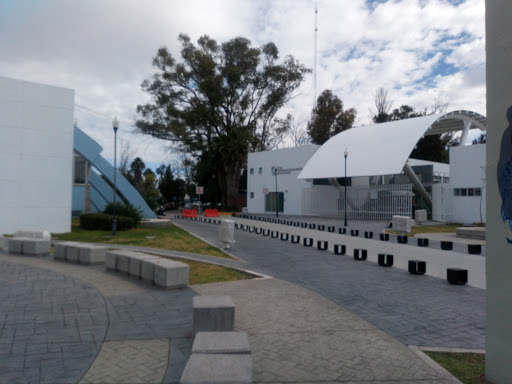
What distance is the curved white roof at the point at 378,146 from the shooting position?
28.7m

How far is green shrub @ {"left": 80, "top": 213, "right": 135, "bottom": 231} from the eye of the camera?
19.1m

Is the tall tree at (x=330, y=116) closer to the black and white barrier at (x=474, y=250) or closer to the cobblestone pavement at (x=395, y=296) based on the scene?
the black and white barrier at (x=474, y=250)

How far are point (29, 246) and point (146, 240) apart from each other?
176 inches

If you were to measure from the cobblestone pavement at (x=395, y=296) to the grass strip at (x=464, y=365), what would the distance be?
0.35 metres

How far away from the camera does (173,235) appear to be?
59.2 feet

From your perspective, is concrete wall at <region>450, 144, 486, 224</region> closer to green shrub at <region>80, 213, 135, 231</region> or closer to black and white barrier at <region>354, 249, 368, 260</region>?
black and white barrier at <region>354, 249, 368, 260</region>

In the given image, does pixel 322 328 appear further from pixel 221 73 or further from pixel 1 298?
pixel 221 73

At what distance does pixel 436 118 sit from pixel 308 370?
101ft

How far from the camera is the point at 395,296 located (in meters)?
7.52

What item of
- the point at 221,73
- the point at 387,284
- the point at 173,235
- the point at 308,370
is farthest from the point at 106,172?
the point at 221,73

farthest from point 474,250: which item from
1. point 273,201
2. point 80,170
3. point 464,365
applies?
point 273,201

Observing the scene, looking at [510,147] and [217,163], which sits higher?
[217,163]

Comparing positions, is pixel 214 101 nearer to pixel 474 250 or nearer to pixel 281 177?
pixel 281 177

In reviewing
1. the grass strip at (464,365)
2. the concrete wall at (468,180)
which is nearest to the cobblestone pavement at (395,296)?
the grass strip at (464,365)
